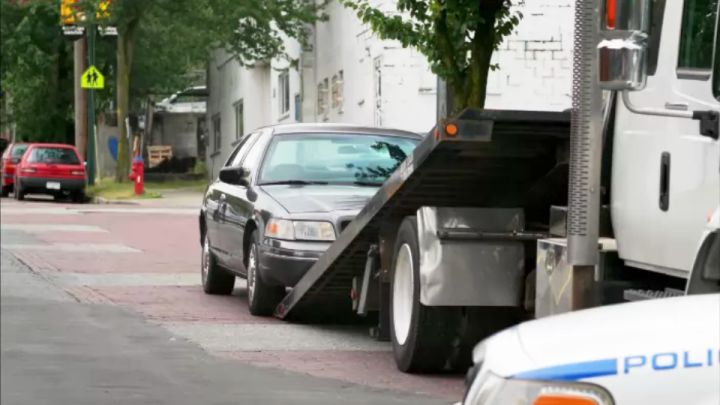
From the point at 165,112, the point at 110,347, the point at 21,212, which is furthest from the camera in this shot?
the point at 165,112

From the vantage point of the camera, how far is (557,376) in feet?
11.1

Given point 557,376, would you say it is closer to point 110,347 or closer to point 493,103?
point 110,347

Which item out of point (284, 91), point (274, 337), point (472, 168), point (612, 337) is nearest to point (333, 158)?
point (274, 337)

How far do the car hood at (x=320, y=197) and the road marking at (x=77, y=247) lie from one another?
796 cm

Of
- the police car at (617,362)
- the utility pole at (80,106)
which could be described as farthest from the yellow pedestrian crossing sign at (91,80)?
the police car at (617,362)

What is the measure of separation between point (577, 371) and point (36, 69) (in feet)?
172

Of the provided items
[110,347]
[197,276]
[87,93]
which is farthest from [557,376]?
[87,93]

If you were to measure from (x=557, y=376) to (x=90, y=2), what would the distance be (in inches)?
1651

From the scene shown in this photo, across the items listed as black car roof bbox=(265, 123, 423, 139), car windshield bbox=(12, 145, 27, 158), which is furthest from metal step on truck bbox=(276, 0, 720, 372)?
car windshield bbox=(12, 145, 27, 158)

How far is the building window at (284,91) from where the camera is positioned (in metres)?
46.8

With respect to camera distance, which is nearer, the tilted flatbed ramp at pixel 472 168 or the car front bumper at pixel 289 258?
the tilted flatbed ramp at pixel 472 168

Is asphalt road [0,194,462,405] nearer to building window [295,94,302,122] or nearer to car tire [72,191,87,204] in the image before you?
car tire [72,191,87,204]

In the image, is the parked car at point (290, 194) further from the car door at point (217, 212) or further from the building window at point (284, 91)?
the building window at point (284, 91)

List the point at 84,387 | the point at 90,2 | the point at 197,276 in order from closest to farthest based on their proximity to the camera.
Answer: the point at 84,387 < the point at 197,276 < the point at 90,2
